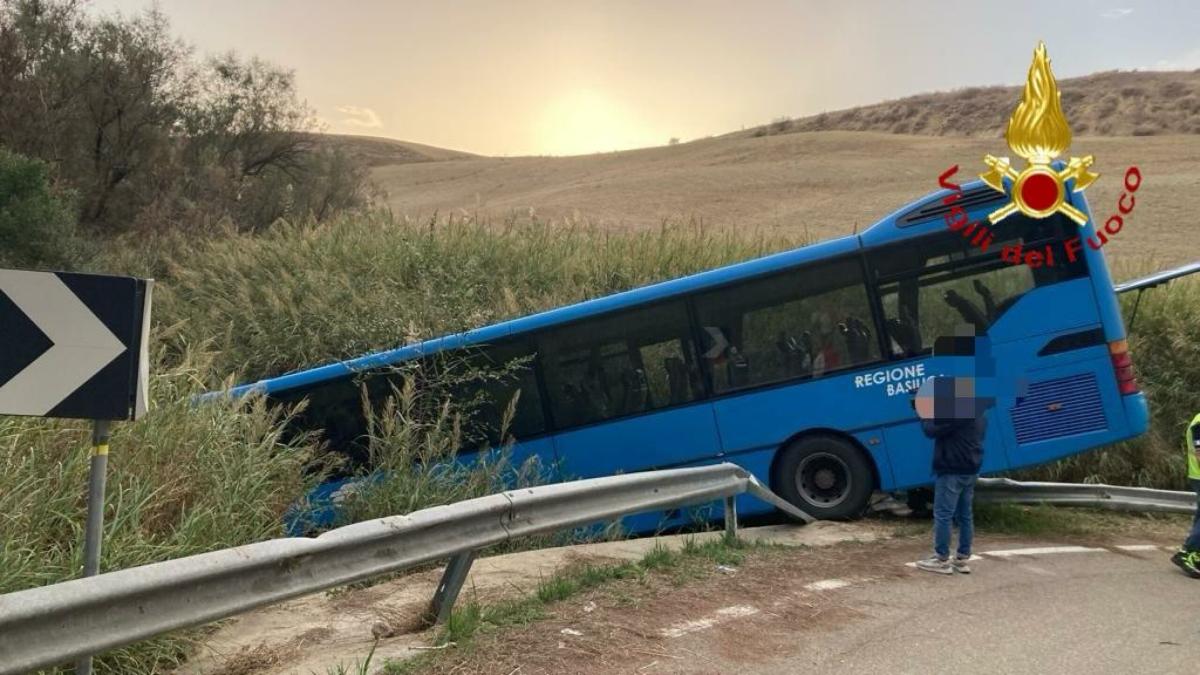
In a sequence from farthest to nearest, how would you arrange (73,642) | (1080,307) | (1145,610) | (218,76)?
(218,76)
(1080,307)
(1145,610)
(73,642)

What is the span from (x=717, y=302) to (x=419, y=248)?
9.24m

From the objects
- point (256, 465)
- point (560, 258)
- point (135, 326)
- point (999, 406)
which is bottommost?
point (999, 406)

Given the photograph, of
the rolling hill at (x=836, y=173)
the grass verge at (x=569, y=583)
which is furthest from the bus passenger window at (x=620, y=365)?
the rolling hill at (x=836, y=173)

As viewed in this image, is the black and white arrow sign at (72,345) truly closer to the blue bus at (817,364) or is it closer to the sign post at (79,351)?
the sign post at (79,351)

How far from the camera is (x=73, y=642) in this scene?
10.8 feet

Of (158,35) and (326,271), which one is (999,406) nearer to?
(326,271)

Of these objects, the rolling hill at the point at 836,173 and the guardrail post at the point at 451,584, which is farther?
the rolling hill at the point at 836,173

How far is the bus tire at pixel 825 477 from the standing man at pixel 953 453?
8.27 feet

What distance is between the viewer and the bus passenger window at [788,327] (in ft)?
33.8

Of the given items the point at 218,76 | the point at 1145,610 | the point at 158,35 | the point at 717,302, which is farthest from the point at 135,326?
the point at 218,76

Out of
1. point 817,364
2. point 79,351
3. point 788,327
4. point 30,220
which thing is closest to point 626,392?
point 788,327

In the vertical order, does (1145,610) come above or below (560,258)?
below

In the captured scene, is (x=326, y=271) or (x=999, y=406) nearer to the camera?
(x=999, y=406)

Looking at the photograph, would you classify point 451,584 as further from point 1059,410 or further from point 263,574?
point 1059,410
